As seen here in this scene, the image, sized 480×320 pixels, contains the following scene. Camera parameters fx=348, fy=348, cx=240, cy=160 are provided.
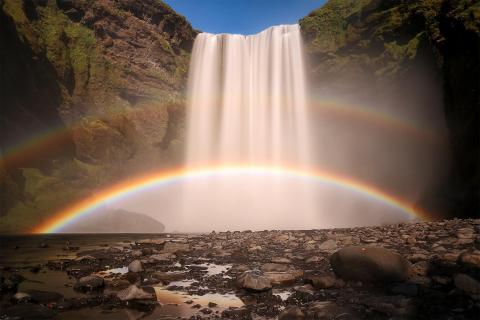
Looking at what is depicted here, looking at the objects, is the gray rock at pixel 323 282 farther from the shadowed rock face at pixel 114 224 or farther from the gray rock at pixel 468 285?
the shadowed rock face at pixel 114 224

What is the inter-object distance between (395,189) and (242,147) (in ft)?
84.6

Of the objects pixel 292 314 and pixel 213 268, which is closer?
pixel 292 314

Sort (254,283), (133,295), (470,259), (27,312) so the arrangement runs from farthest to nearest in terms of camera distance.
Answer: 1. (470,259)
2. (254,283)
3. (133,295)
4. (27,312)

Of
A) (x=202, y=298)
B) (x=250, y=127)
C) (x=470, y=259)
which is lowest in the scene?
(x=202, y=298)

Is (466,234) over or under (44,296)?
over

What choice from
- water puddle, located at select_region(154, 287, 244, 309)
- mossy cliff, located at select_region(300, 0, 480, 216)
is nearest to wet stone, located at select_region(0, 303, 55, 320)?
water puddle, located at select_region(154, 287, 244, 309)

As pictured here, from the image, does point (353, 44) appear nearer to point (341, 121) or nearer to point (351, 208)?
point (341, 121)

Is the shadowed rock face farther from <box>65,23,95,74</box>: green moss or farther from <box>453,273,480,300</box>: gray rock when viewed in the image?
<box>453,273,480,300</box>: gray rock

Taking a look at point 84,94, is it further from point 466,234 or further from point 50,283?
point 466,234

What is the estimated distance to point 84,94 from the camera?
64000 mm

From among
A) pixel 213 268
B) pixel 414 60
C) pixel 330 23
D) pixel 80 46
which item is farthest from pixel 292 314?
pixel 80 46

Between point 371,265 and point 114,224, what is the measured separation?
41.2 metres

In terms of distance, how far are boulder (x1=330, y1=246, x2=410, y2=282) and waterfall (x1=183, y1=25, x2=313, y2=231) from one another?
4451 centimetres

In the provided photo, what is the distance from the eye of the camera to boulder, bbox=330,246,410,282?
8.72 m
